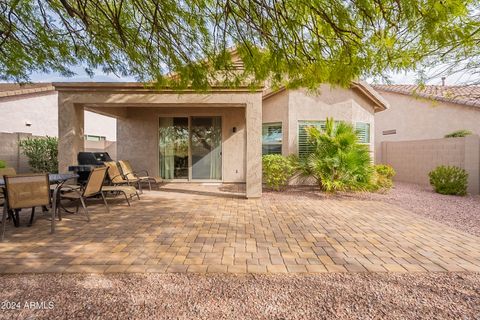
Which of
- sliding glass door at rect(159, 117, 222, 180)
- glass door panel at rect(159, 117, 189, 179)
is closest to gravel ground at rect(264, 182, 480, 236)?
sliding glass door at rect(159, 117, 222, 180)

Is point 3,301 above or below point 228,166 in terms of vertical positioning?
below

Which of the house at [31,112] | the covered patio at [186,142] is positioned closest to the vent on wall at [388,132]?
the covered patio at [186,142]

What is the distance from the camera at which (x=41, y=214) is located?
6043 millimetres

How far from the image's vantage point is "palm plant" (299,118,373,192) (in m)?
8.41

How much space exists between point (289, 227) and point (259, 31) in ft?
12.1

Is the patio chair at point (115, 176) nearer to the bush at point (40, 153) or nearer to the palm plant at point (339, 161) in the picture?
the bush at point (40, 153)

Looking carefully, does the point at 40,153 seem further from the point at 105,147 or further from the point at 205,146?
the point at 205,146

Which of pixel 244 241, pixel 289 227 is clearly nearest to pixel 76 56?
pixel 244 241

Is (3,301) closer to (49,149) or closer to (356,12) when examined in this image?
(356,12)

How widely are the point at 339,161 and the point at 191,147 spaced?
236 inches

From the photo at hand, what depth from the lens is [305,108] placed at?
1067cm

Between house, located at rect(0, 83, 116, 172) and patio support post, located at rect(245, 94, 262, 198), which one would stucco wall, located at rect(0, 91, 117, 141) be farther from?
patio support post, located at rect(245, 94, 262, 198)

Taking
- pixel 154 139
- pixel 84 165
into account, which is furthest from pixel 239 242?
pixel 154 139

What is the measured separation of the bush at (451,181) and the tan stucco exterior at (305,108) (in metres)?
3.66
